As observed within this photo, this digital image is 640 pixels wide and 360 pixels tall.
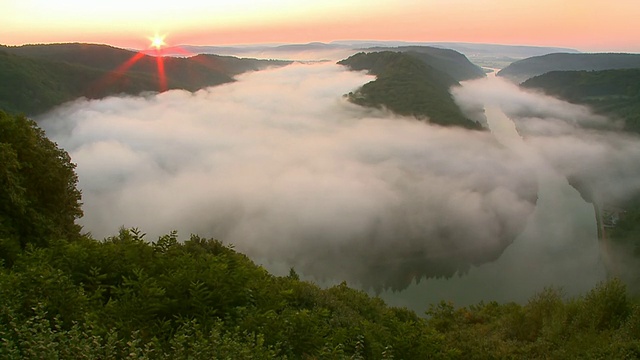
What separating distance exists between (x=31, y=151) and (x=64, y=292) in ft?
60.6

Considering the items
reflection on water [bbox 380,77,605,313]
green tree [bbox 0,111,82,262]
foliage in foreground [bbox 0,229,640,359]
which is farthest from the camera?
reflection on water [bbox 380,77,605,313]

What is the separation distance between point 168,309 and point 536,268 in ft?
326

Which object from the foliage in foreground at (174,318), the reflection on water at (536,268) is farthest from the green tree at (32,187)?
the reflection on water at (536,268)

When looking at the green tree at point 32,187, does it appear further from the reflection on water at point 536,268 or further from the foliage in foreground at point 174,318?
the reflection on water at point 536,268

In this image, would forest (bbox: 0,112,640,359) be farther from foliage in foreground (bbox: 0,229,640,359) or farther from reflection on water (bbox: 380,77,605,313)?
reflection on water (bbox: 380,77,605,313)

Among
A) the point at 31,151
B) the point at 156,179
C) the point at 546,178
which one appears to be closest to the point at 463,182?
the point at 546,178

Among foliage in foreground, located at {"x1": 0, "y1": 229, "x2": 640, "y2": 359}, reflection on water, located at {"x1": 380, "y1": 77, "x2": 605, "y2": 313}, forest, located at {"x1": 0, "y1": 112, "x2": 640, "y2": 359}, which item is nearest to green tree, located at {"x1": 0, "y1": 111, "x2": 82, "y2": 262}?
forest, located at {"x1": 0, "y1": 112, "x2": 640, "y2": 359}

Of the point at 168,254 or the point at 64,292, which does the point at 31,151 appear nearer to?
the point at 168,254

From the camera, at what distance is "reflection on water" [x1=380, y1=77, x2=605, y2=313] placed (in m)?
82.3

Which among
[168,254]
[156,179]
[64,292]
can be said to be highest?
[64,292]

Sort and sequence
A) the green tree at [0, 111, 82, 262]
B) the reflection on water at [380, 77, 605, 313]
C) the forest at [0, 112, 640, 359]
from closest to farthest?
the forest at [0, 112, 640, 359] < the green tree at [0, 111, 82, 262] < the reflection on water at [380, 77, 605, 313]

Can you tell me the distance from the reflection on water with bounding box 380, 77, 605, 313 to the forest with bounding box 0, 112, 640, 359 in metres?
48.7

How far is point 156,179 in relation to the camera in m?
198

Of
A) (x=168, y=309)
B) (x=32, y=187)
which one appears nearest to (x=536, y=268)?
(x=32, y=187)
